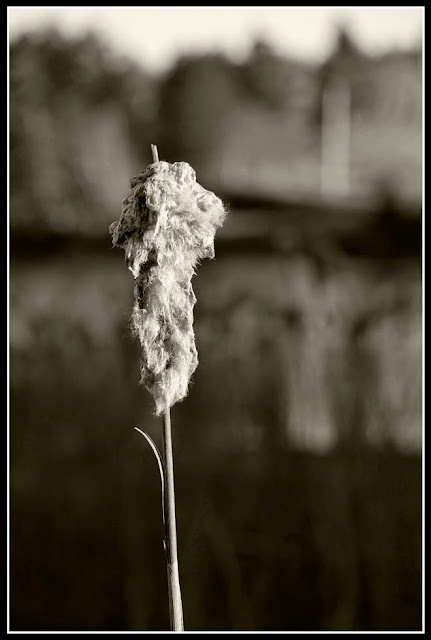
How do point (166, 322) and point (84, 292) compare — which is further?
point (84, 292)

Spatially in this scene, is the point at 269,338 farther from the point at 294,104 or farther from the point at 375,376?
the point at 294,104

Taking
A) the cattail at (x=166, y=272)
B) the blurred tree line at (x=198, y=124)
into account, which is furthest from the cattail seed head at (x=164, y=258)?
the blurred tree line at (x=198, y=124)

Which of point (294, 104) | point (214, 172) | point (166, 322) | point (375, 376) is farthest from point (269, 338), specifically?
point (166, 322)

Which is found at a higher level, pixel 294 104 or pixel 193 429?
pixel 294 104

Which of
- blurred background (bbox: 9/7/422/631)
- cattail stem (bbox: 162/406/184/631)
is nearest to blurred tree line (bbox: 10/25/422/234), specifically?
blurred background (bbox: 9/7/422/631)

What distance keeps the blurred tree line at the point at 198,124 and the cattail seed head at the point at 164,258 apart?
30.9 inches

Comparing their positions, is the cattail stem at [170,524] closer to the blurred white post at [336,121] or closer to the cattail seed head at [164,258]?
the cattail seed head at [164,258]

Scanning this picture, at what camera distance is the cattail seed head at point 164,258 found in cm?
66

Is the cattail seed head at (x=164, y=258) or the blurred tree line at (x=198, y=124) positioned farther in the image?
the blurred tree line at (x=198, y=124)

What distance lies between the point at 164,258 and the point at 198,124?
0.88m

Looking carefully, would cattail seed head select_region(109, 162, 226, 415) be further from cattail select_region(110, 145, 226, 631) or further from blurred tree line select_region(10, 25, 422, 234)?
blurred tree line select_region(10, 25, 422, 234)

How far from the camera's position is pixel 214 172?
4.74 ft

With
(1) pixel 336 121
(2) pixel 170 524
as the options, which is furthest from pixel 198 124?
(2) pixel 170 524

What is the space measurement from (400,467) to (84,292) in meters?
0.87
